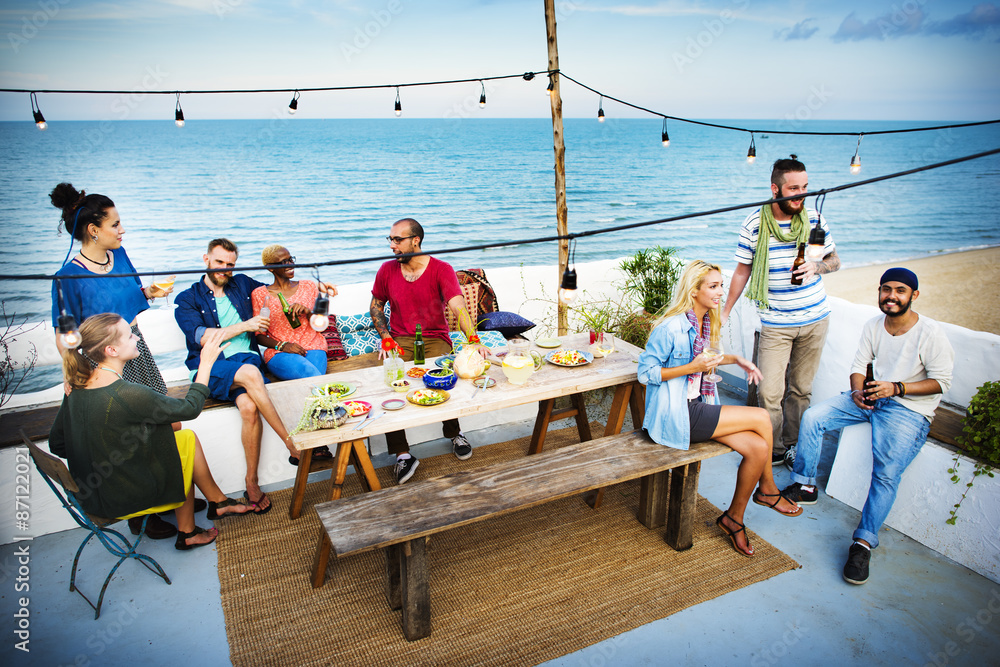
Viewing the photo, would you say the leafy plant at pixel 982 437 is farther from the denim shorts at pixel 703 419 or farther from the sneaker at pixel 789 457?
the denim shorts at pixel 703 419

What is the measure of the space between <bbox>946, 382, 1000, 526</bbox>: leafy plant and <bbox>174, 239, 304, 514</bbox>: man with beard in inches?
133

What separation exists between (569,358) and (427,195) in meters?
21.3

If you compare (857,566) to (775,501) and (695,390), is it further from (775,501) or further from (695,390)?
(695,390)

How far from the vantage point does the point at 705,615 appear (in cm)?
252

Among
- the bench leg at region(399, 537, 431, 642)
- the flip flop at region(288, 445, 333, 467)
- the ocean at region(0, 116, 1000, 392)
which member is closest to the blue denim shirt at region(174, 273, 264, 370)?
the flip flop at region(288, 445, 333, 467)

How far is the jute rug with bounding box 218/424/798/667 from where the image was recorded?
237 cm

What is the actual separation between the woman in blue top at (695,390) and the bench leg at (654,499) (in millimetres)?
287

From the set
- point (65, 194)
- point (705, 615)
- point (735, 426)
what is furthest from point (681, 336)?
point (65, 194)

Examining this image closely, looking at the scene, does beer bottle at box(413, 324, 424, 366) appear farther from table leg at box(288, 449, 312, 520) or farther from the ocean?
the ocean

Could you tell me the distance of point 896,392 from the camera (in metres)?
2.78

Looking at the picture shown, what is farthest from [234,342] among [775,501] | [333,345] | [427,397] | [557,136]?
[775,501]

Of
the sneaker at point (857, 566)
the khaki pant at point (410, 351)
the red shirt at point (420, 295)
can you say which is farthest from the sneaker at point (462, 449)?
the sneaker at point (857, 566)

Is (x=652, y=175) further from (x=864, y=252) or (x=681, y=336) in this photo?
(x=681, y=336)

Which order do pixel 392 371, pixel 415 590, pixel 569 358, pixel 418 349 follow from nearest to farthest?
pixel 415 590 < pixel 392 371 < pixel 418 349 < pixel 569 358
